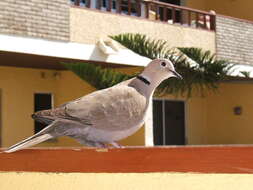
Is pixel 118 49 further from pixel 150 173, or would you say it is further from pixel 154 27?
pixel 150 173

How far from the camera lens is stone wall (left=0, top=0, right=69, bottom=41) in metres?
11.6

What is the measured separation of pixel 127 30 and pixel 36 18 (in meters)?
2.62

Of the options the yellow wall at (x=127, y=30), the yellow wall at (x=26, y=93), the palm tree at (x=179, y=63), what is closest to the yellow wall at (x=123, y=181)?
the palm tree at (x=179, y=63)

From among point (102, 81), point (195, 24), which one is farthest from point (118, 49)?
point (195, 24)

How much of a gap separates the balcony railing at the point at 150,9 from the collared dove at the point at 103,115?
1042cm

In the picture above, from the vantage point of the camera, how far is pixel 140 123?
3.07m

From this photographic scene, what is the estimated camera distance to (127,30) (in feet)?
46.6

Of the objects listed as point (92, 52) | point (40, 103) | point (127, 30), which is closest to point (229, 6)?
point (127, 30)

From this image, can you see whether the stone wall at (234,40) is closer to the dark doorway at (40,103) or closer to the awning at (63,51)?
the awning at (63,51)

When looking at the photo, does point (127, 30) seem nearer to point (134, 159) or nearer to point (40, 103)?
point (40, 103)

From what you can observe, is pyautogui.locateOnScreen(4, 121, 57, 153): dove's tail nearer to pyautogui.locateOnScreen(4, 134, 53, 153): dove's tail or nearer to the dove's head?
pyautogui.locateOnScreen(4, 134, 53, 153): dove's tail

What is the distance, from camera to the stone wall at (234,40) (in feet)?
56.8

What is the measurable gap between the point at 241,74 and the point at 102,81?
5893 mm

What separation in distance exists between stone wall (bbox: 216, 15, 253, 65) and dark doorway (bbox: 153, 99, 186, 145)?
184 cm
